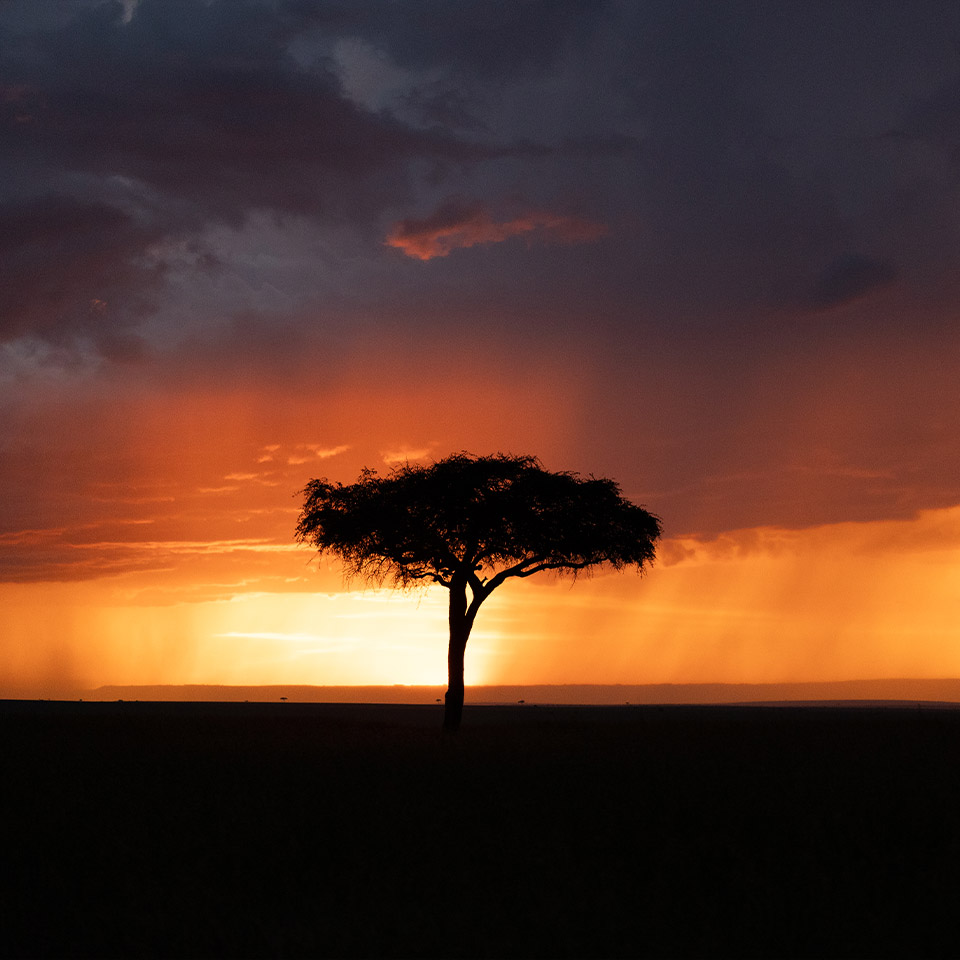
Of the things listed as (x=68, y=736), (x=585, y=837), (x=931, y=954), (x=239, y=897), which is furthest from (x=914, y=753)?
(x=68, y=736)

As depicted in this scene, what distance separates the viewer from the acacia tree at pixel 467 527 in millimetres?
39250

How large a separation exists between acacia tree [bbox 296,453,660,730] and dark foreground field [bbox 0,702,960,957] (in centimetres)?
1690

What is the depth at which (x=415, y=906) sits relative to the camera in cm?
1060

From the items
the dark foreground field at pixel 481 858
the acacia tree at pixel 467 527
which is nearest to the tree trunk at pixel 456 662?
the acacia tree at pixel 467 527

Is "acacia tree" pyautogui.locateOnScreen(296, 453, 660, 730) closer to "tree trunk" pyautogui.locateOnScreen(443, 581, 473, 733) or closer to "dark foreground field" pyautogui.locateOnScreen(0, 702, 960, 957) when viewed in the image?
"tree trunk" pyautogui.locateOnScreen(443, 581, 473, 733)

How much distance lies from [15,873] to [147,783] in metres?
7.01

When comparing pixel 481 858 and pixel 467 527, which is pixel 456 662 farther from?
pixel 481 858

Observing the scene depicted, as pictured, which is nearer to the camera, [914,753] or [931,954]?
[931,954]

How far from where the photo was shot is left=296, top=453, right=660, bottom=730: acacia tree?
129 feet

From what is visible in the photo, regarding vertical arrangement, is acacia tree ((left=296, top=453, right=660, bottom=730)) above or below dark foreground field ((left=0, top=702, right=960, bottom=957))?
above

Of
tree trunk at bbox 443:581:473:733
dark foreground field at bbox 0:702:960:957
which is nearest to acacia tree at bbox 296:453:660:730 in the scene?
tree trunk at bbox 443:581:473:733

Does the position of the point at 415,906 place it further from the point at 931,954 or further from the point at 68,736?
the point at 68,736

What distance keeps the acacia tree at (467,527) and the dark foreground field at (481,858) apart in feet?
55.5

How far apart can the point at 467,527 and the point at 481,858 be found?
26751 mm
